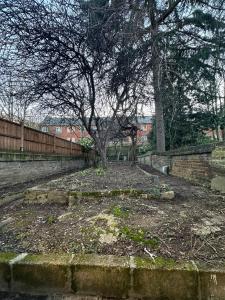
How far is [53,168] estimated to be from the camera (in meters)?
12.9

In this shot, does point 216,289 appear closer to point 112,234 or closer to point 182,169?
point 112,234

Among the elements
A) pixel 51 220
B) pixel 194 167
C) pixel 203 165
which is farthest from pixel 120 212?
pixel 194 167

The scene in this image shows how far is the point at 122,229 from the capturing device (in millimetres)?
2396

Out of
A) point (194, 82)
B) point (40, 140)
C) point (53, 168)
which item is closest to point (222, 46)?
point (194, 82)

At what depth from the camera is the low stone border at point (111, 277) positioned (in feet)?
5.69

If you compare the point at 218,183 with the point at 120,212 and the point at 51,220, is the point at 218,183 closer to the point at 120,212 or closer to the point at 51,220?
the point at 120,212

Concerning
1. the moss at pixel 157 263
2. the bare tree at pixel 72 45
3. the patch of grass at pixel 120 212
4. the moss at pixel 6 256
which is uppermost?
the bare tree at pixel 72 45

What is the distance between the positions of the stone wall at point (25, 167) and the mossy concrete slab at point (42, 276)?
5.53 meters

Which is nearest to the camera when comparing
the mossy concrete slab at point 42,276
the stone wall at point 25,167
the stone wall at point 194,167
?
the mossy concrete slab at point 42,276

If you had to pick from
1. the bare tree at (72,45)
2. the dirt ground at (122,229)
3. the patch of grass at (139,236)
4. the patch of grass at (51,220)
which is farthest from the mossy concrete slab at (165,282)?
the bare tree at (72,45)

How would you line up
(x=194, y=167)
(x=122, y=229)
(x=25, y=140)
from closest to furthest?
1. (x=122, y=229)
2. (x=194, y=167)
3. (x=25, y=140)

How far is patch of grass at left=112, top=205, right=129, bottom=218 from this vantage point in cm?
272

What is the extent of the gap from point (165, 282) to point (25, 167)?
7915 millimetres

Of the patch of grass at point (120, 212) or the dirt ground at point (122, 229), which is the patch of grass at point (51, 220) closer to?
the dirt ground at point (122, 229)
